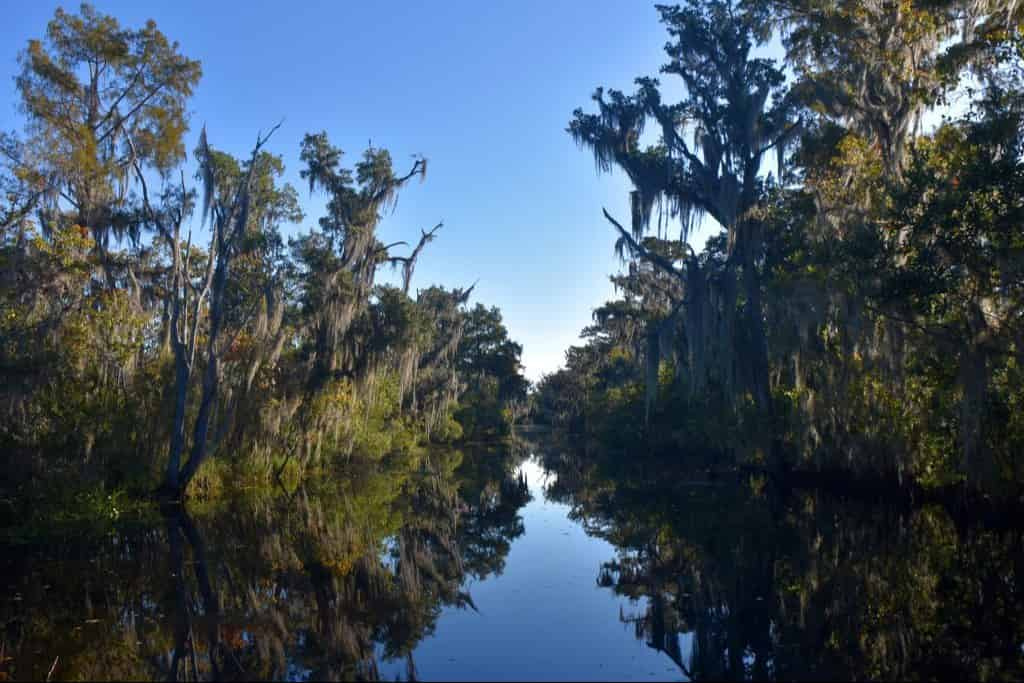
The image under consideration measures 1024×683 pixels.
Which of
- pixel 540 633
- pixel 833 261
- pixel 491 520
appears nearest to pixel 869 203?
pixel 833 261

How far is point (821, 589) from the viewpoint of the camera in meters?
7.49

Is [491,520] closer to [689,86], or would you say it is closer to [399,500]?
[399,500]

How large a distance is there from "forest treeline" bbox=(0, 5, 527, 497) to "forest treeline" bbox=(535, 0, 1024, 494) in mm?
8589

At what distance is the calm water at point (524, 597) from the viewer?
5.51 meters

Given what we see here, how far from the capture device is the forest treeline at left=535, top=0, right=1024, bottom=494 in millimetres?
10484

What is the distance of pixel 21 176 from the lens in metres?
13.0

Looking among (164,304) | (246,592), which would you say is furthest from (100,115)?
(246,592)

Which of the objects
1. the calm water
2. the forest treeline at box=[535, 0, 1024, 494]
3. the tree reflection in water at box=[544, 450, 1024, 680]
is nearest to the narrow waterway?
the calm water

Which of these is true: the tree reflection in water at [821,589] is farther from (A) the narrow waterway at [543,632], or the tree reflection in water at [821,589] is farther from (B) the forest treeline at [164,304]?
(B) the forest treeline at [164,304]

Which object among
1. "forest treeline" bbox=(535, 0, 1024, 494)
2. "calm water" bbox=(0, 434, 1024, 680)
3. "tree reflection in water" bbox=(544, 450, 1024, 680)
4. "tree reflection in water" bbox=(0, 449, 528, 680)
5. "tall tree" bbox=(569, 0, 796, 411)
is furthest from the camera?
"tall tree" bbox=(569, 0, 796, 411)

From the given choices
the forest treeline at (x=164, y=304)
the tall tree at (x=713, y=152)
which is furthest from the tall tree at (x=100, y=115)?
the tall tree at (x=713, y=152)

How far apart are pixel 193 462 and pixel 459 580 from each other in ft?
A: 33.3

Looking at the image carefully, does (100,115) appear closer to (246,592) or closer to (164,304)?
(164,304)

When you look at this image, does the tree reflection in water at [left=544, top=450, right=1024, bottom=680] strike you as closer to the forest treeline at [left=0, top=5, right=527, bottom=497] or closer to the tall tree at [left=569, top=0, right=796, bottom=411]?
the tall tree at [left=569, top=0, right=796, bottom=411]
